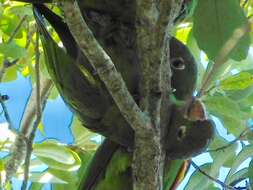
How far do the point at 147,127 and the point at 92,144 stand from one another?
0.90 metres

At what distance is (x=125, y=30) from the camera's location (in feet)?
3.74

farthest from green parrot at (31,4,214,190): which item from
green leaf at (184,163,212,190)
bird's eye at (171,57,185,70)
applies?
green leaf at (184,163,212,190)

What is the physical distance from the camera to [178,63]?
1.19 m

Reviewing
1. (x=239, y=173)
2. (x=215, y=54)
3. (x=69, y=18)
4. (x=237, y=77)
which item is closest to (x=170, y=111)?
(x=215, y=54)

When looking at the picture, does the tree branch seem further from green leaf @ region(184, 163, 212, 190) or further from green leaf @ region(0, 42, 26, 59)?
green leaf @ region(184, 163, 212, 190)

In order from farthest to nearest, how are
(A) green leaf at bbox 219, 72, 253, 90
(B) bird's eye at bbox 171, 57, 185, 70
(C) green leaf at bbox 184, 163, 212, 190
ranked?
1. (C) green leaf at bbox 184, 163, 212, 190
2. (A) green leaf at bbox 219, 72, 253, 90
3. (B) bird's eye at bbox 171, 57, 185, 70

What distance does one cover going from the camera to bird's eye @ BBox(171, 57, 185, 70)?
3.89 feet

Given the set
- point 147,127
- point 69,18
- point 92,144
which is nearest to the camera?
point 69,18

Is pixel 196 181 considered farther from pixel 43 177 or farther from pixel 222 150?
pixel 43 177

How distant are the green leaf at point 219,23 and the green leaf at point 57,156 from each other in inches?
22.9

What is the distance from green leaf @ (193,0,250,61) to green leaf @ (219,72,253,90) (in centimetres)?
33

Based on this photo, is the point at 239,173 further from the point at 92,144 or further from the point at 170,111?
the point at 170,111

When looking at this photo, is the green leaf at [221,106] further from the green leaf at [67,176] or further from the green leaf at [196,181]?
the green leaf at [67,176]

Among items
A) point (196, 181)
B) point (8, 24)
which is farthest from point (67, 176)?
point (8, 24)
